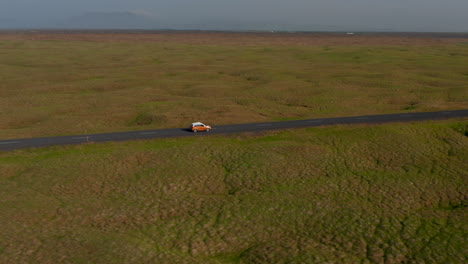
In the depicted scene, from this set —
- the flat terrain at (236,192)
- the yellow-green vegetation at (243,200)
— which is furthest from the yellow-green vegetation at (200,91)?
the yellow-green vegetation at (243,200)

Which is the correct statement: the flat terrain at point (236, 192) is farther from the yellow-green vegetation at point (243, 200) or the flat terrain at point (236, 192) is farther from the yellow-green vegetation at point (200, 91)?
the yellow-green vegetation at point (200, 91)

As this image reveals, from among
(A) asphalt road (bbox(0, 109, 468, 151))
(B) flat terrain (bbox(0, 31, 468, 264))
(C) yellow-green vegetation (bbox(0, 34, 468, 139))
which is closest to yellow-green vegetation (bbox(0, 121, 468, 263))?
(B) flat terrain (bbox(0, 31, 468, 264))

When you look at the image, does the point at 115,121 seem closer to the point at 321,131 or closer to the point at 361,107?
the point at 321,131

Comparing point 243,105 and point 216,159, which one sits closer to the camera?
point 216,159

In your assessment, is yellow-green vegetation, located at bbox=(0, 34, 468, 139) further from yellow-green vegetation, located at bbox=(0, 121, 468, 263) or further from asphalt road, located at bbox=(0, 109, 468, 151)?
yellow-green vegetation, located at bbox=(0, 121, 468, 263)

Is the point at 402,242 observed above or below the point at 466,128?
below

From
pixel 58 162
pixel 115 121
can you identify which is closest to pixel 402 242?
pixel 58 162
